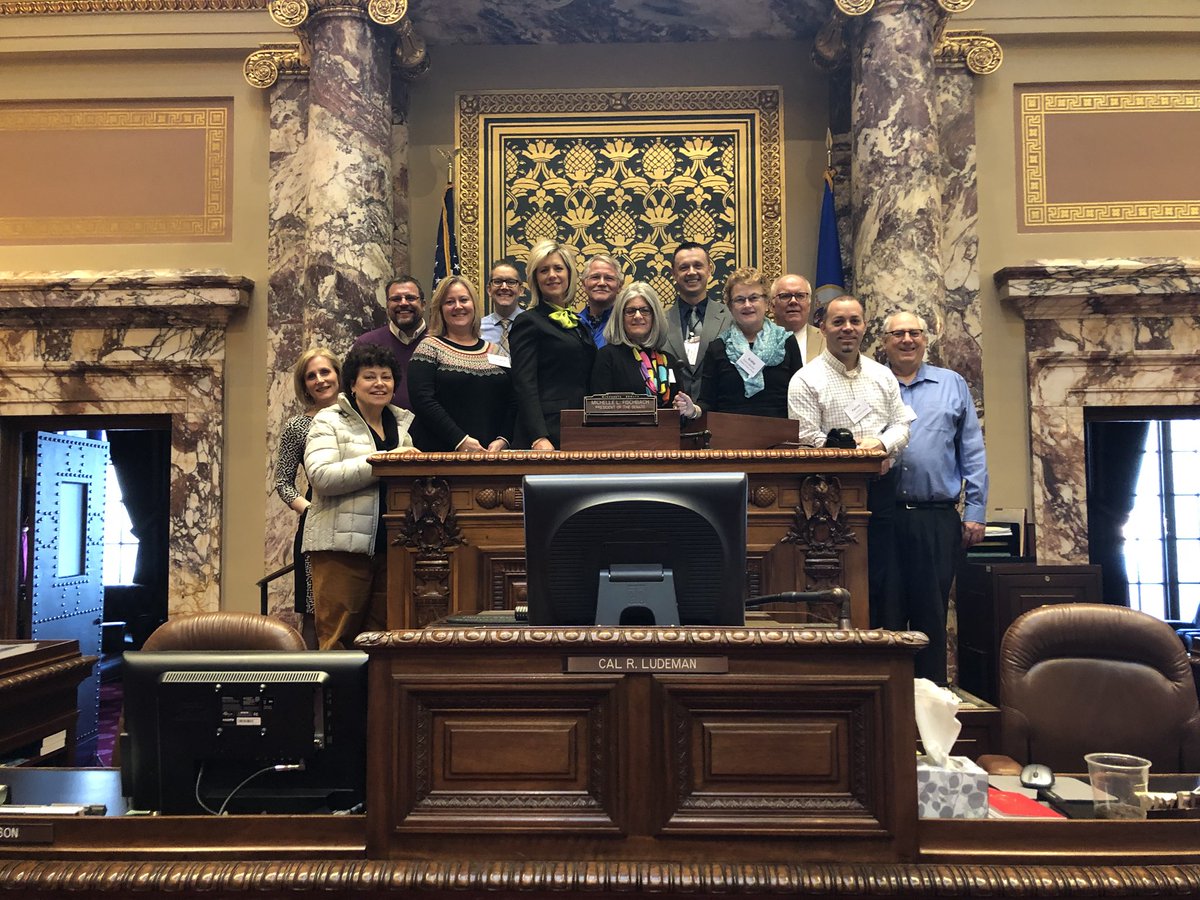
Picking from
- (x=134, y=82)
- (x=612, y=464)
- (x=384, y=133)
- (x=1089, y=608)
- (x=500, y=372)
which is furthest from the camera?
(x=134, y=82)

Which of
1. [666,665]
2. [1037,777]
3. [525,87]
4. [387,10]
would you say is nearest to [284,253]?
[387,10]

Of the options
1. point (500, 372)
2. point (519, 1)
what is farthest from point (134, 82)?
point (500, 372)

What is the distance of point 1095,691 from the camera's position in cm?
248

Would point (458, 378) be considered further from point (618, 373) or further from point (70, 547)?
point (70, 547)

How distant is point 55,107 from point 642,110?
3666 millimetres

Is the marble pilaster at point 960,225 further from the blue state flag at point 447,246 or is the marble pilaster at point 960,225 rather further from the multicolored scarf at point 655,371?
the blue state flag at point 447,246

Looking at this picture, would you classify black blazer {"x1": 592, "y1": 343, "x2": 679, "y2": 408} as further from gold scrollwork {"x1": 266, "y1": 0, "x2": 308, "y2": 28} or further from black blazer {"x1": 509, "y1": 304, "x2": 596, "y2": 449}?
gold scrollwork {"x1": 266, "y1": 0, "x2": 308, "y2": 28}

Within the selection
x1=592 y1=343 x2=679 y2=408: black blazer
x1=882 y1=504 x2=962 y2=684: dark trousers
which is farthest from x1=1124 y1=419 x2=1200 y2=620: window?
x1=592 y1=343 x2=679 y2=408: black blazer

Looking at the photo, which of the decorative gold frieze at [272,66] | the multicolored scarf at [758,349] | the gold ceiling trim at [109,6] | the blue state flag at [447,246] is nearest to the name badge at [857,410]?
the multicolored scarf at [758,349]

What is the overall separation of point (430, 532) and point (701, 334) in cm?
168

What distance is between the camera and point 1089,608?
2547 millimetres

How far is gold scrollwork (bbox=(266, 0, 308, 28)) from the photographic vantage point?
18.1ft

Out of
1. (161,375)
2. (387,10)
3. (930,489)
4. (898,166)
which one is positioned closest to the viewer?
(930,489)

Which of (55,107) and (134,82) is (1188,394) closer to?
(134,82)
